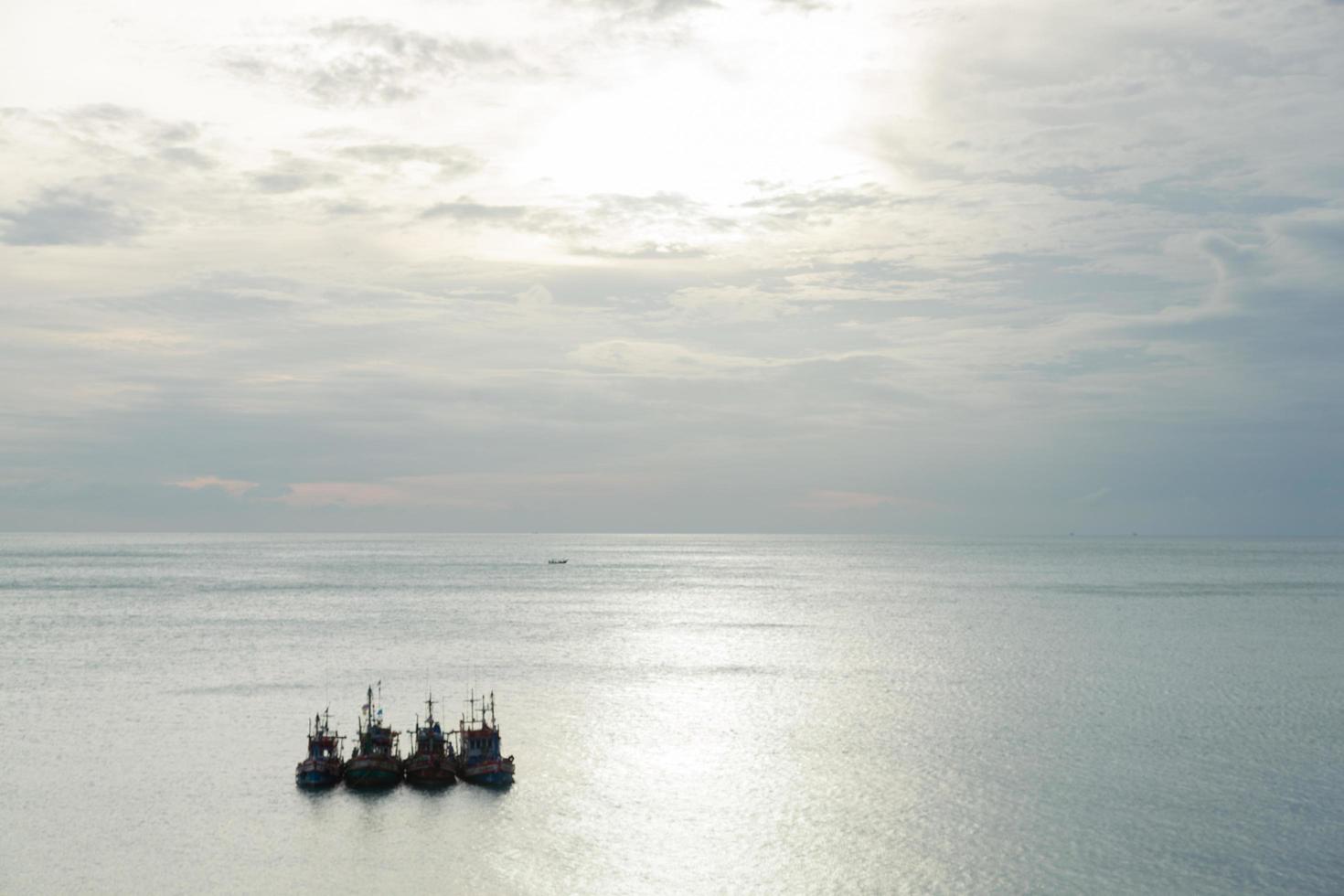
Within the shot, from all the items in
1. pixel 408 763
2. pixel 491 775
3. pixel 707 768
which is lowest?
pixel 707 768

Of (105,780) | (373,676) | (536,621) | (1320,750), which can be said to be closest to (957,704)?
(1320,750)

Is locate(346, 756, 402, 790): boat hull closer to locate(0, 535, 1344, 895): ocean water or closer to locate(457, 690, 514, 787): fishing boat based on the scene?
locate(0, 535, 1344, 895): ocean water

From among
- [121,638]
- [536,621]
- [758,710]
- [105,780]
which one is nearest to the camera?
[105,780]

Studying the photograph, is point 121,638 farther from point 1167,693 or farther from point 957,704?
point 1167,693

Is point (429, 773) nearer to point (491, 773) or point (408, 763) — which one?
point (408, 763)

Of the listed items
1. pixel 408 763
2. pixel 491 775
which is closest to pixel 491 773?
pixel 491 775

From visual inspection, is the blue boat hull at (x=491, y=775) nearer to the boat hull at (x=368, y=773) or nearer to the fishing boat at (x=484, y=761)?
the fishing boat at (x=484, y=761)
